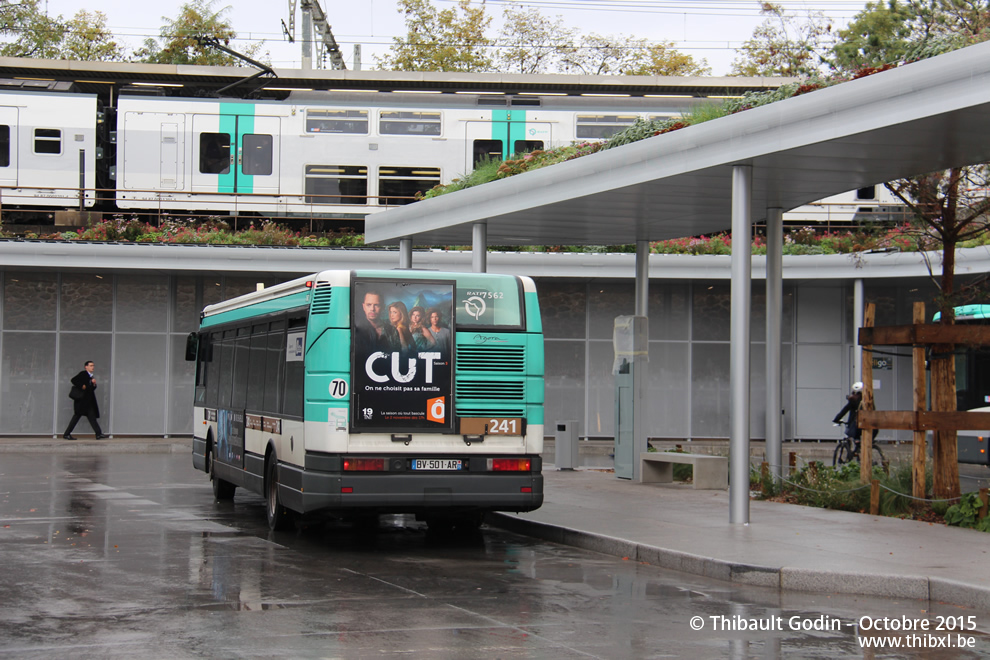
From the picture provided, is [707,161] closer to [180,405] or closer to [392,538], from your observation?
[392,538]

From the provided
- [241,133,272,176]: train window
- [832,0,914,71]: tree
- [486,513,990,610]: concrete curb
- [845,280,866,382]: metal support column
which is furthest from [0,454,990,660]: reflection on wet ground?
[832,0,914,71]: tree

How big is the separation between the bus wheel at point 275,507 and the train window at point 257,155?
1996 cm

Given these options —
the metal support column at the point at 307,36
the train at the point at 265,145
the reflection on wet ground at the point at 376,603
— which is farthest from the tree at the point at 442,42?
the reflection on wet ground at the point at 376,603

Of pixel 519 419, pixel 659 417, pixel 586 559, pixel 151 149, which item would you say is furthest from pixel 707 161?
pixel 151 149

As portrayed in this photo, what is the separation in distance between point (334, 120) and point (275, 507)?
813 inches

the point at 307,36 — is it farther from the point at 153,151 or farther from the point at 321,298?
the point at 321,298

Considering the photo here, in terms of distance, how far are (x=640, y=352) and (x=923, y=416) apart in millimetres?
6667

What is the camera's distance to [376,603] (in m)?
9.07

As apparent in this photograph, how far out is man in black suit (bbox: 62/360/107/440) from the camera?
28.3 meters

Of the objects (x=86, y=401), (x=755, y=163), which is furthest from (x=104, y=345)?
(x=755, y=163)

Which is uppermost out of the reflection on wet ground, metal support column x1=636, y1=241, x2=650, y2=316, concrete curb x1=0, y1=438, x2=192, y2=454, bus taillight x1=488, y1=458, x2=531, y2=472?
metal support column x1=636, y1=241, x2=650, y2=316

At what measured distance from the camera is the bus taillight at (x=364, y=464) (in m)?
12.0

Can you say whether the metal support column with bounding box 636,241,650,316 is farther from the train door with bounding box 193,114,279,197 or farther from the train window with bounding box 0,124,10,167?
the train window with bounding box 0,124,10,167

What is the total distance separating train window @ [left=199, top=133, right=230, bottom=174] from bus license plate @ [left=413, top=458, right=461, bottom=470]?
22050mm
